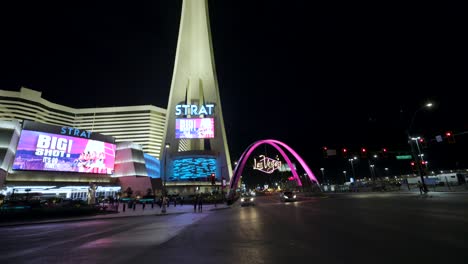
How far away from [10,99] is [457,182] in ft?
510

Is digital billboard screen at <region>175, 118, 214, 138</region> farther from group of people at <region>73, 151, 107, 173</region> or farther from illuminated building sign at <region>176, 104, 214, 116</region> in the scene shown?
group of people at <region>73, 151, 107, 173</region>

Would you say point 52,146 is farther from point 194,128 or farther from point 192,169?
point 192,169

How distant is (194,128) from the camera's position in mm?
78500

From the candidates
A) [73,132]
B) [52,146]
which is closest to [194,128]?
[73,132]

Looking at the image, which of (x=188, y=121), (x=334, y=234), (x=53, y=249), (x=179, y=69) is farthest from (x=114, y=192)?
(x=334, y=234)

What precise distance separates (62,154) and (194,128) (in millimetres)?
38776

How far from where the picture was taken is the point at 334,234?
8406 mm

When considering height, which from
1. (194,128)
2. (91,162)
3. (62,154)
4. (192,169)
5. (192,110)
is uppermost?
(192,110)

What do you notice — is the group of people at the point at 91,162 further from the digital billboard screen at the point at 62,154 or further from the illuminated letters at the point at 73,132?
the illuminated letters at the point at 73,132

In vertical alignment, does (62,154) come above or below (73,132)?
below

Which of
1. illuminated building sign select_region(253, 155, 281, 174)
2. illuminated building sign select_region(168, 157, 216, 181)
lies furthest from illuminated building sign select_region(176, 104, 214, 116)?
illuminated building sign select_region(253, 155, 281, 174)

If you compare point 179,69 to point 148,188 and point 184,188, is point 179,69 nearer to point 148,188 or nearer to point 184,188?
point 184,188

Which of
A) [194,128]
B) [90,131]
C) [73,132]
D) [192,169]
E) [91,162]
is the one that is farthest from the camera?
[192,169]

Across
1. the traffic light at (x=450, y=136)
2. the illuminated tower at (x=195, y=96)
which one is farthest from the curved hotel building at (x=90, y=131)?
the traffic light at (x=450, y=136)
